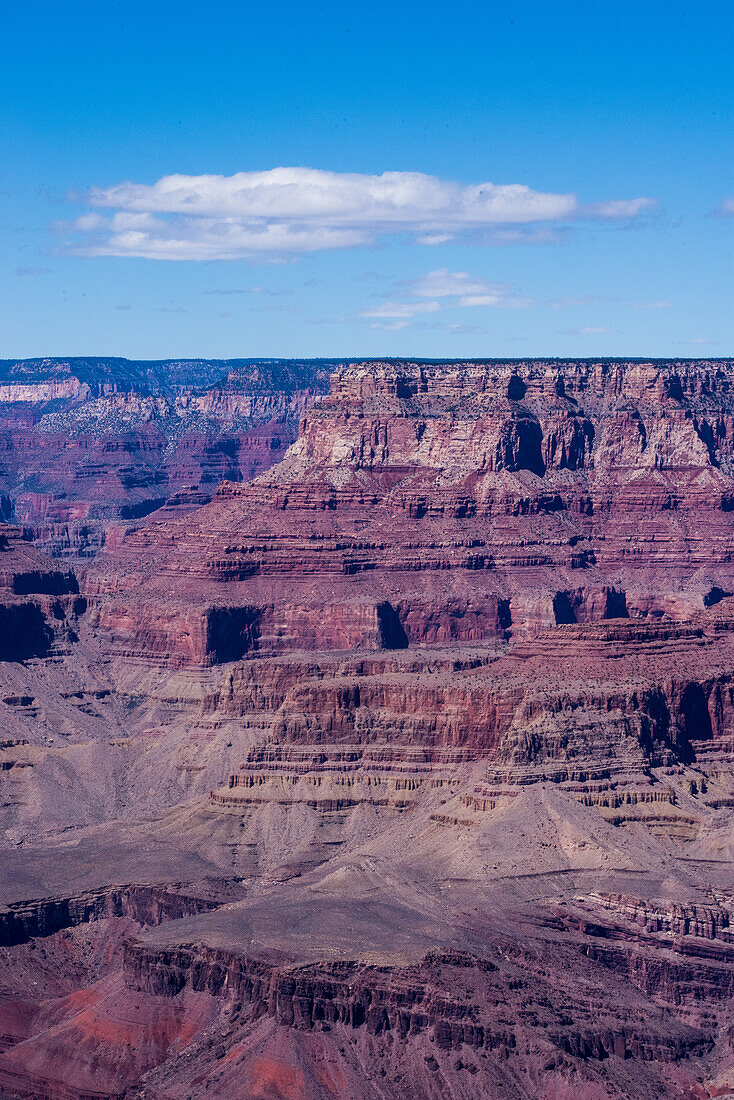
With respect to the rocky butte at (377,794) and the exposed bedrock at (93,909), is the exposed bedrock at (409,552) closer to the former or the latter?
the rocky butte at (377,794)

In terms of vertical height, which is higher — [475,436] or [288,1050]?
[475,436]

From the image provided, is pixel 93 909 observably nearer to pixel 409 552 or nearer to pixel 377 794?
pixel 377 794

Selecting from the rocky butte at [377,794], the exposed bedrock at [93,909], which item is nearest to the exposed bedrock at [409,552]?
the rocky butte at [377,794]

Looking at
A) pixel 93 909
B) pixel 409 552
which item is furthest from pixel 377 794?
pixel 409 552

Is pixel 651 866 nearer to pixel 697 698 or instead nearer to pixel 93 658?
pixel 697 698

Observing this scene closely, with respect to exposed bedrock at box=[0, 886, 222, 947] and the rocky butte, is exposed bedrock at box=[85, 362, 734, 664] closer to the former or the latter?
the rocky butte

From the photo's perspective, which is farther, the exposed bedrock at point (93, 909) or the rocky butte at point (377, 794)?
the exposed bedrock at point (93, 909)

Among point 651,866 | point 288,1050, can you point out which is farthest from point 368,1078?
point 651,866

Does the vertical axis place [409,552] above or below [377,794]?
above
